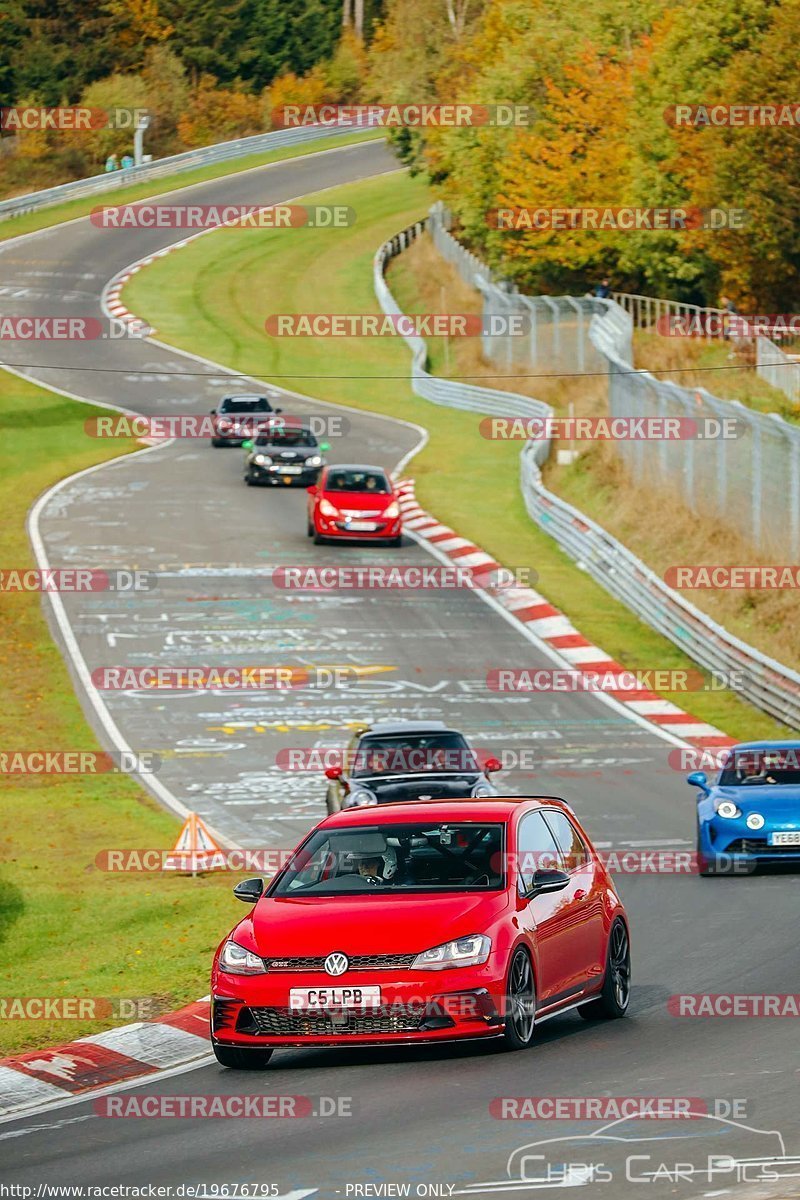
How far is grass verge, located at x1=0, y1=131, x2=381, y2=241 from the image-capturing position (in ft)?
293

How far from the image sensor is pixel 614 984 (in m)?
12.3

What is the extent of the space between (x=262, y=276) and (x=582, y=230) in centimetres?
1969

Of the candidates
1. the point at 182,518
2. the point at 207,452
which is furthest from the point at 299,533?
the point at 207,452

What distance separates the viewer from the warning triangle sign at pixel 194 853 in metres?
20.1

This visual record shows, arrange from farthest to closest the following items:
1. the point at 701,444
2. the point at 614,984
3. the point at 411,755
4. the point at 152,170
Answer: the point at 152,170 → the point at 701,444 → the point at 411,755 → the point at 614,984

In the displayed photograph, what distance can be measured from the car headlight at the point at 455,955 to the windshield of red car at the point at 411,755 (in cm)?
1106

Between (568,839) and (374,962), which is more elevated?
(374,962)

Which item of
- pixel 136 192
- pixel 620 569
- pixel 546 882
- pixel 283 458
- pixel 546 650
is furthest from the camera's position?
pixel 136 192

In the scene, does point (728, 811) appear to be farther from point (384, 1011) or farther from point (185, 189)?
point (185, 189)

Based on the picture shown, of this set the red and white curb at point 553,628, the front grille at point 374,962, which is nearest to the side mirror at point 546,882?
the front grille at point 374,962

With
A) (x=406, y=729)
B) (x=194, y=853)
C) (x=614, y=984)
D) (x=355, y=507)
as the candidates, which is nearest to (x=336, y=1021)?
(x=614, y=984)

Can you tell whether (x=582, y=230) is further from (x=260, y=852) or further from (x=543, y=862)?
(x=543, y=862)

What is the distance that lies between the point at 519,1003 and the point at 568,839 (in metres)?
1.77

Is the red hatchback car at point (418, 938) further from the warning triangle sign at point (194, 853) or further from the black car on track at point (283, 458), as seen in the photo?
the black car on track at point (283, 458)
